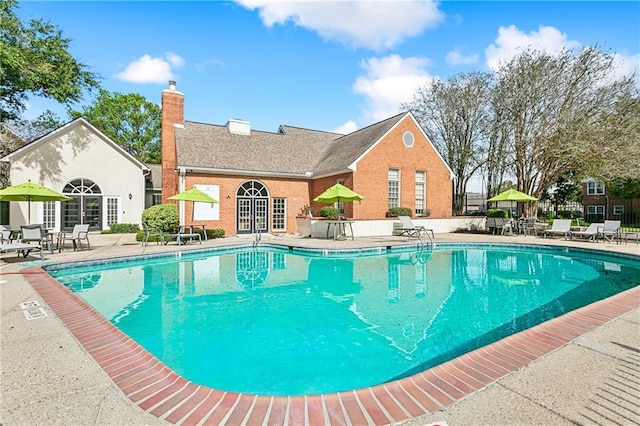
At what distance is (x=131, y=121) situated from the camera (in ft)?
118

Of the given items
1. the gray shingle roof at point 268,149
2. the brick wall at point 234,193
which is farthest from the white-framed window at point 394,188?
the brick wall at point 234,193

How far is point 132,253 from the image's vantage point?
11.0 m

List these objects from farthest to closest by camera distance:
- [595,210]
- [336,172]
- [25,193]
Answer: [595,210] → [336,172] → [25,193]

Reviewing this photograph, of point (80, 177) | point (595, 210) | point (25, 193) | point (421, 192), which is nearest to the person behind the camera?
point (25, 193)

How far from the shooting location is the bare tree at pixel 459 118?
2398 cm

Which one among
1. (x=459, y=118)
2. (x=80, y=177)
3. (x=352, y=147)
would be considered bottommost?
(x=80, y=177)

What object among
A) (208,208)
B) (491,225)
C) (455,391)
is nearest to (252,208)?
(208,208)

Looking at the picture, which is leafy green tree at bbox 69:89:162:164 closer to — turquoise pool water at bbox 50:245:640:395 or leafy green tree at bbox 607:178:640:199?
turquoise pool water at bbox 50:245:640:395

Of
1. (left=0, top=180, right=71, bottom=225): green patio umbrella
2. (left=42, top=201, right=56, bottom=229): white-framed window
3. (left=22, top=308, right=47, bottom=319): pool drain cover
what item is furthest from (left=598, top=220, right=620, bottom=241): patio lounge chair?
(left=42, top=201, right=56, bottom=229): white-framed window

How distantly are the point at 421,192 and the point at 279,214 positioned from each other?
9625 millimetres

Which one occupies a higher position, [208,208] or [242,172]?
[242,172]

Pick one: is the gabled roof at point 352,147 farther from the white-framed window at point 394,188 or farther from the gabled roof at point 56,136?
the gabled roof at point 56,136

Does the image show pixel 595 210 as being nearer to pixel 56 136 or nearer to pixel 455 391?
pixel 455 391

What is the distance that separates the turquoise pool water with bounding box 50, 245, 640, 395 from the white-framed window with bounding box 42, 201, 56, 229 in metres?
11.6
